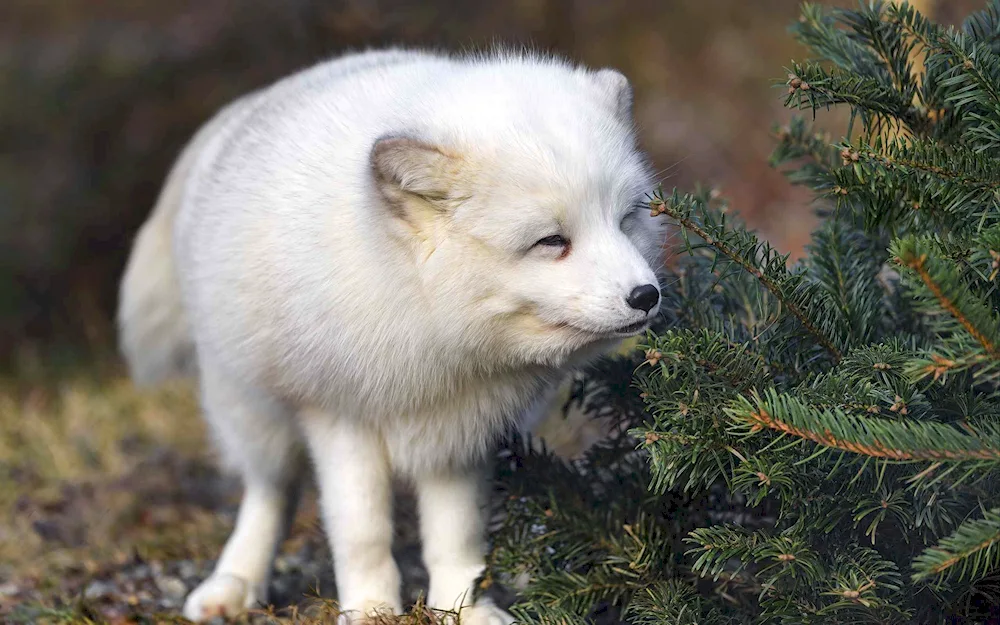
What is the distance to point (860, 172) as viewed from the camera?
2.07 m

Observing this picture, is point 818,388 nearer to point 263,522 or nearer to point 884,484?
point 884,484

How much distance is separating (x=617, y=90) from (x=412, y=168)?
0.61 metres

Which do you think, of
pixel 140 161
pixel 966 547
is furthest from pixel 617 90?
pixel 140 161

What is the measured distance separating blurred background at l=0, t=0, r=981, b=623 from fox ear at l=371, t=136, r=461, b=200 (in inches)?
65.5

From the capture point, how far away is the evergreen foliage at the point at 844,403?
72.9 inches

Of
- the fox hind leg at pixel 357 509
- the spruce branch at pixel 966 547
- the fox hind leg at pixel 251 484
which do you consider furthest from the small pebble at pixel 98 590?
the spruce branch at pixel 966 547

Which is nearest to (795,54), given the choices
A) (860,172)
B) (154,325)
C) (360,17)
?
(360,17)

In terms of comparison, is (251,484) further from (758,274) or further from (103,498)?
(758,274)

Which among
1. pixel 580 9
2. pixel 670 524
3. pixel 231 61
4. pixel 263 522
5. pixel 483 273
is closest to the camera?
pixel 483 273

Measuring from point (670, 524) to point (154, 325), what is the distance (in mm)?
→ 2052

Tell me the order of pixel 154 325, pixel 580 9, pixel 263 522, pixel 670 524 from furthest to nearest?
pixel 580 9 → pixel 154 325 → pixel 263 522 → pixel 670 524

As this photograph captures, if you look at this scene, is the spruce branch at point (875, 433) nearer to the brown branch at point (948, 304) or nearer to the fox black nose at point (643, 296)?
the brown branch at point (948, 304)

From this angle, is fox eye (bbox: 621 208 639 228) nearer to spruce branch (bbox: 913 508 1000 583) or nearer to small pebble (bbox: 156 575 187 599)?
Answer: spruce branch (bbox: 913 508 1000 583)

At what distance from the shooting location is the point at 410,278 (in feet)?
7.78
